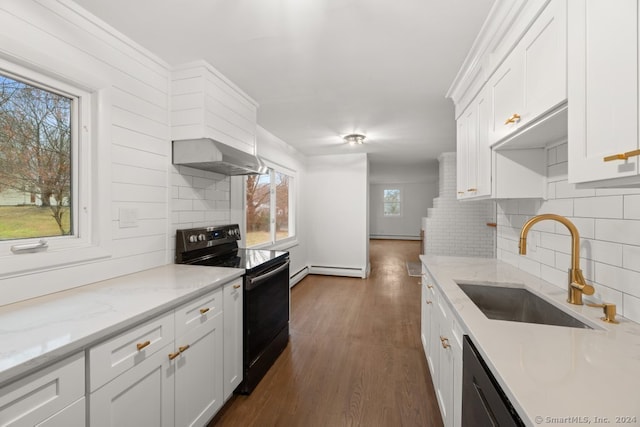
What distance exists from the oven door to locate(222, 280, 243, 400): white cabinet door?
0.17ft

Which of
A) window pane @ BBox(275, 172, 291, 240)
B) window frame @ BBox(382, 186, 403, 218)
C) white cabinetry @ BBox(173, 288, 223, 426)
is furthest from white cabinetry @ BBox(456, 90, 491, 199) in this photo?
window frame @ BBox(382, 186, 403, 218)

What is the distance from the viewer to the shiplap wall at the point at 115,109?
1307mm

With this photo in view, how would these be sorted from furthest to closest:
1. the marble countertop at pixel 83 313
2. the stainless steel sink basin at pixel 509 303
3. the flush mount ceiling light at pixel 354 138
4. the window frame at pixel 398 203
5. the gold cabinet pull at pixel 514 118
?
1. the window frame at pixel 398 203
2. the flush mount ceiling light at pixel 354 138
3. the stainless steel sink basin at pixel 509 303
4. the gold cabinet pull at pixel 514 118
5. the marble countertop at pixel 83 313

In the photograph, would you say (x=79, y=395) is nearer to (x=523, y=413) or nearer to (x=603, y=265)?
(x=523, y=413)

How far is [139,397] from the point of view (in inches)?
46.2

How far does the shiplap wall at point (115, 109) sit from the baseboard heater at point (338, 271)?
356cm

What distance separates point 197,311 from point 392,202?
35.1 feet

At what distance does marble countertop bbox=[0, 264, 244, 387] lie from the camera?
2.75 ft

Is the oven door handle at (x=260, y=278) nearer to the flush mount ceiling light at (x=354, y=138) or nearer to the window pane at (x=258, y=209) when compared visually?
the window pane at (x=258, y=209)

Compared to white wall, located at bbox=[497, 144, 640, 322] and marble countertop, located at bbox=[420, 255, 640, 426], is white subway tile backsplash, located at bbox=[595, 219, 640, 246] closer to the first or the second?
white wall, located at bbox=[497, 144, 640, 322]

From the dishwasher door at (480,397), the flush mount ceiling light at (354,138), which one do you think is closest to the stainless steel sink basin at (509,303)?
the dishwasher door at (480,397)

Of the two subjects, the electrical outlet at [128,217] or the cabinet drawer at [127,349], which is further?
the electrical outlet at [128,217]

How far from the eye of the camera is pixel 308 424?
1727 mm

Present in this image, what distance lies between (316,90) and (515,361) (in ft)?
7.73
